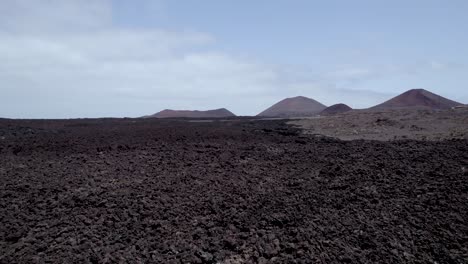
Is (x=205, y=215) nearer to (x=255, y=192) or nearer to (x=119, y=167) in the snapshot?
(x=255, y=192)

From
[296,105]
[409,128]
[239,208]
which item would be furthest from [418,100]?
[239,208]

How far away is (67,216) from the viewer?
4863mm

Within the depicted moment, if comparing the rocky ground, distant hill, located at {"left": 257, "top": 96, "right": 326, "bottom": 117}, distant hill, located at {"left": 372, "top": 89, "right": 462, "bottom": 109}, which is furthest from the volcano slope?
distant hill, located at {"left": 257, "top": 96, "right": 326, "bottom": 117}

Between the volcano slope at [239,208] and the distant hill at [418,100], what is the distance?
33.5 m

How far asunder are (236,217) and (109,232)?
1.63 meters

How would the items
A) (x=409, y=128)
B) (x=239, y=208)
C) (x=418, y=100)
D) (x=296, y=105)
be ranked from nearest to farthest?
1. (x=239, y=208)
2. (x=409, y=128)
3. (x=418, y=100)
4. (x=296, y=105)

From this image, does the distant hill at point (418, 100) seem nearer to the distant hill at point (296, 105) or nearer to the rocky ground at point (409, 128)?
the distant hill at point (296, 105)

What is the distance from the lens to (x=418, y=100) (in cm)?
3934

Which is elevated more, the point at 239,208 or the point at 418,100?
the point at 418,100

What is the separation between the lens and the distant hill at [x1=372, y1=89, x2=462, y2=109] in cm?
3791

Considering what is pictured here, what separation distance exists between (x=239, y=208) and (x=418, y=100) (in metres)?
40.0

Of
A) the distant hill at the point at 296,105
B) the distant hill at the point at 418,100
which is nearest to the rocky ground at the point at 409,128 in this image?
the distant hill at the point at 418,100

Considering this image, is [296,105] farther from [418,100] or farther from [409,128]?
[409,128]

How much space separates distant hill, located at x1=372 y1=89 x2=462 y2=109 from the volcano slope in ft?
110
